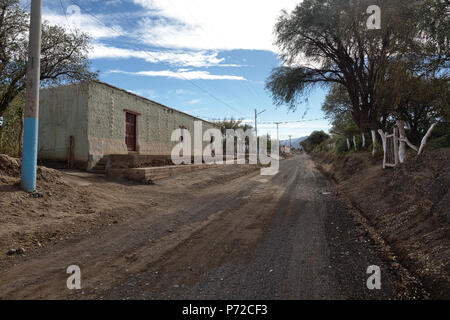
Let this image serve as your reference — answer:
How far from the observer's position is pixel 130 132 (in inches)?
572

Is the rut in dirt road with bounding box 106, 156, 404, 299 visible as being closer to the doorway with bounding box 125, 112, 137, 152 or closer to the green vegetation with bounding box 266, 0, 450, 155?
the green vegetation with bounding box 266, 0, 450, 155

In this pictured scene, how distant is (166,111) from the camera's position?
58.5 feet

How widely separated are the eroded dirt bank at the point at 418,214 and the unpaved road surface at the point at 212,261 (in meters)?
0.33

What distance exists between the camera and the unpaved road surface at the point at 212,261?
2.60 metres

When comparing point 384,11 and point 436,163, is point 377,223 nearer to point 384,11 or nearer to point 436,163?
point 436,163

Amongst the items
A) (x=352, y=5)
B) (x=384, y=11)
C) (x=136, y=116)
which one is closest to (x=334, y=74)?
(x=352, y=5)

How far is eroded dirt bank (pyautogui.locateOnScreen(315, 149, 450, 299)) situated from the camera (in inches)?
114

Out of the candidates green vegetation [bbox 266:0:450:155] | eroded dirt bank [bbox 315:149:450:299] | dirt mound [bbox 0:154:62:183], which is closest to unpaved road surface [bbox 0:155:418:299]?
eroded dirt bank [bbox 315:149:450:299]

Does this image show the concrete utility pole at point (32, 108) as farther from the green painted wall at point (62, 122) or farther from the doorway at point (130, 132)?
the doorway at point (130, 132)

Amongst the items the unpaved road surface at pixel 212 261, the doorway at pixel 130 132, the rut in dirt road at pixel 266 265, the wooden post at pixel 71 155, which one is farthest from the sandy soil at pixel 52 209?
the doorway at pixel 130 132

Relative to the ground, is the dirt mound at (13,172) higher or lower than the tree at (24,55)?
lower

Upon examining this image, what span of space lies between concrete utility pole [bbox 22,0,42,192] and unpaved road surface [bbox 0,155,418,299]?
8.41ft

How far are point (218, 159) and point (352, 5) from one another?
14.9m
